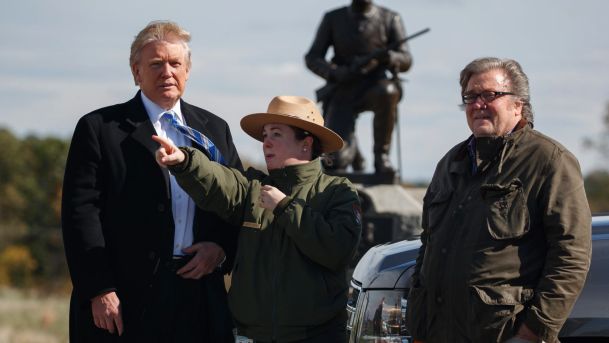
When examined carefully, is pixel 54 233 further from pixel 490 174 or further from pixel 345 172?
pixel 490 174

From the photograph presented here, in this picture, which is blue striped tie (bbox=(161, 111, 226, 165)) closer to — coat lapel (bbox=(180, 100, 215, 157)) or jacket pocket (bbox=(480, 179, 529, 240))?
coat lapel (bbox=(180, 100, 215, 157))

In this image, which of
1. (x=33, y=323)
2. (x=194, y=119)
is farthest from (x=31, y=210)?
(x=194, y=119)

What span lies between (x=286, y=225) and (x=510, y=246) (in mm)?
911

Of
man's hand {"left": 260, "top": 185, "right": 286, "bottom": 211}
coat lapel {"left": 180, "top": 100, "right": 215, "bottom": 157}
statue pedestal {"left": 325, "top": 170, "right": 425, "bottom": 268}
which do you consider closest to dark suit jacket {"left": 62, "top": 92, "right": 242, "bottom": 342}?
coat lapel {"left": 180, "top": 100, "right": 215, "bottom": 157}

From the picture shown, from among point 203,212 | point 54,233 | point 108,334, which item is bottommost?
point 54,233

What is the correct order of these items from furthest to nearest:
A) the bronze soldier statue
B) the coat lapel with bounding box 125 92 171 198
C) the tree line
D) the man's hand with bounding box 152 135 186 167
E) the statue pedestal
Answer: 1. the tree line
2. the bronze soldier statue
3. the statue pedestal
4. the coat lapel with bounding box 125 92 171 198
5. the man's hand with bounding box 152 135 186 167

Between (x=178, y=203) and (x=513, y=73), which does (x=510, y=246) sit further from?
(x=178, y=203)

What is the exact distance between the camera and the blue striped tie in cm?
469

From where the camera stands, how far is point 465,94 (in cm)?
397

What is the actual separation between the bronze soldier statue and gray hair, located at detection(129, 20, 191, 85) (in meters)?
5.29

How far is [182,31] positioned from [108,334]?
50.3 inches

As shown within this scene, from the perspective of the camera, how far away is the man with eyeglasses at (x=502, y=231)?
12.1 feet

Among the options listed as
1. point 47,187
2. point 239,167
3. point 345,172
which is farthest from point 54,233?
point 239,167

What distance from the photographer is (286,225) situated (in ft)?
14.0
